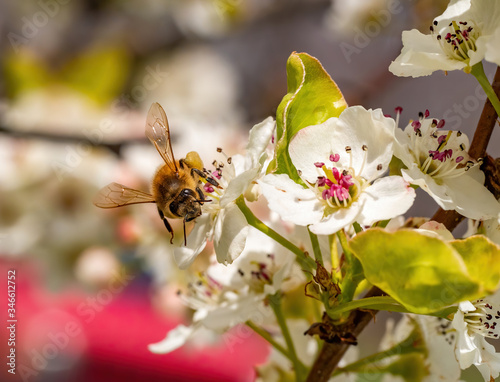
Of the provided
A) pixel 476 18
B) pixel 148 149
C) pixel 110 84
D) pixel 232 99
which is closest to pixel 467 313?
pixel 476 18

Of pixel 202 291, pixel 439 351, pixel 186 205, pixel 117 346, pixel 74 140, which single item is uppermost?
pixel 74 140

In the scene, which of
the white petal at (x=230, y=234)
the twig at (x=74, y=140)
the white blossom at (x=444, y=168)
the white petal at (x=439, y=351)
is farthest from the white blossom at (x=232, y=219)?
the twig at (x=74, y=140)

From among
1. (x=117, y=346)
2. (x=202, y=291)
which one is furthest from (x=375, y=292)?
(x=117, y=346)

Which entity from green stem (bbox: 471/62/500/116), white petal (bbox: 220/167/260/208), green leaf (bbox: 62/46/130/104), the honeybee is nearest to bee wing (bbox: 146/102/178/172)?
the honeybee

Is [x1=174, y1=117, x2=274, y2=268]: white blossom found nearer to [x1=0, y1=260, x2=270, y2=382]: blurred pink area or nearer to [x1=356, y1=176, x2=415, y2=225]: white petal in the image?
[x1=356, y1=176, x2=415, y2=225]: white petal

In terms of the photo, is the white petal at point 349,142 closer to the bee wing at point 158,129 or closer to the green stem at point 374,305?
the green stem at point 374,305

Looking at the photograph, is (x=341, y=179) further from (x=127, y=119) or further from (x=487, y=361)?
(x=127, y=119)
